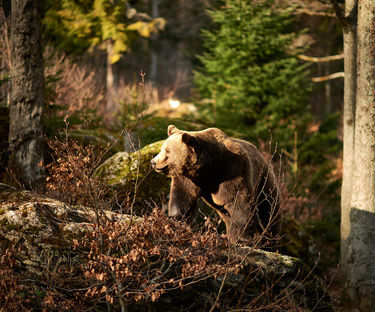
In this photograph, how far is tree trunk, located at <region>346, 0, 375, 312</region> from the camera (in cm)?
605

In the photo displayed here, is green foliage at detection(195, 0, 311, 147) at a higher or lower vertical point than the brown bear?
higher

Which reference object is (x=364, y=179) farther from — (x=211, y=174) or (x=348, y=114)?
(x=211, y=174)

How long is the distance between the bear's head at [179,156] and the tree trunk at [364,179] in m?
3.12

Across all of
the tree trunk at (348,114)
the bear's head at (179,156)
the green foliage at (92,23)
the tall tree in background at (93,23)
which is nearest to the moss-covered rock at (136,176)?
the bear's head at (179,156)

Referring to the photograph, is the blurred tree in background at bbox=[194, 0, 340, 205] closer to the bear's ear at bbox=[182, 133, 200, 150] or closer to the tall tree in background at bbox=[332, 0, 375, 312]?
the tall tree in background at bbox=[332, 0, 375, 312]

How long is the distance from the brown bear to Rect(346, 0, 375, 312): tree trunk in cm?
242

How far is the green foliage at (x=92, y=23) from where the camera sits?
10.1 m

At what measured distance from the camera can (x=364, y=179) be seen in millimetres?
6156

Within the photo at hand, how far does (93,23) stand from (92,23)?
0.03m

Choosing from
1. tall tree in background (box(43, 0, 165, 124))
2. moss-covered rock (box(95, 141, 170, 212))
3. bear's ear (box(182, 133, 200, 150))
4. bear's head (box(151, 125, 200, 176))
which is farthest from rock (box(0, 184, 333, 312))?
tall tree in background (box(43, 0, 165, 124))

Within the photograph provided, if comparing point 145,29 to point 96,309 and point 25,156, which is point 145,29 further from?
point 96,309

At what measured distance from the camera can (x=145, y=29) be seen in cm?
1080

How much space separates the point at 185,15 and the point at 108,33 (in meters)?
18.4

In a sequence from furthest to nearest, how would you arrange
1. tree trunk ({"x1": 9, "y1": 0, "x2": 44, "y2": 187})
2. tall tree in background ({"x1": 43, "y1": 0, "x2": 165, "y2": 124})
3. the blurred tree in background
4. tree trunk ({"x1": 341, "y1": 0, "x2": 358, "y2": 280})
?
the blurred tree in background, tall tree in background ({"x1": 43, "y1": 0, "x2": 165, "y2": 124}), tree trunk ({"x1": 341, "y1": 0, "x2": 358, "y2": 280}), tree trunk ({"x1": 9, "y1": 0, "x2": 44, "y2": 187})
